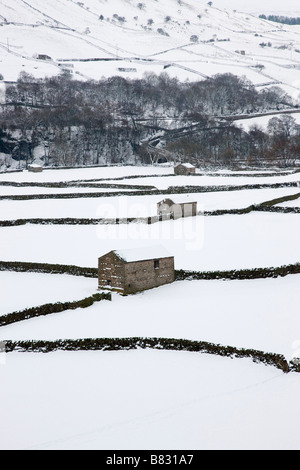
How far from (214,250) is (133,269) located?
29.2ft

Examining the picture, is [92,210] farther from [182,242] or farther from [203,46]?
[203,46]

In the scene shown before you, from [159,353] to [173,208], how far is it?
25.5 metres

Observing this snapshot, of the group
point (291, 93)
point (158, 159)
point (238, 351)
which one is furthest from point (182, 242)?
point (291, 93)

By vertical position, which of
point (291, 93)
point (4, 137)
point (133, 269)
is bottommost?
point (133, 269)

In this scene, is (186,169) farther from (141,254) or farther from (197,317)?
(197,317)

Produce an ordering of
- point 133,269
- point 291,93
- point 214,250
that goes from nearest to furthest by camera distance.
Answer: point 133,269
point 214,250
point 291,93

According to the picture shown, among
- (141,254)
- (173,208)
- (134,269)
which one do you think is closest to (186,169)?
(173,208)

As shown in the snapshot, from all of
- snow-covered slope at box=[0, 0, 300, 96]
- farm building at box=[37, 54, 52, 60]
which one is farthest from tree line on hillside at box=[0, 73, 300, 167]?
farm building at box=[37, 54, 52, 60]

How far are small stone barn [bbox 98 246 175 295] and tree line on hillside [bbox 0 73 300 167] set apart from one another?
51.9m

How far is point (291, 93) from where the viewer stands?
5251 inches

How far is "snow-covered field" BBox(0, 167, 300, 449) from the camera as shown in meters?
18.0

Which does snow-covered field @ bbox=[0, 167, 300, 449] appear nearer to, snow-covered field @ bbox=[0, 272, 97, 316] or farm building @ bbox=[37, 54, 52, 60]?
snow-covered field @ bbox=[0, 272, 97, 316]

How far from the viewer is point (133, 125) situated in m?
101
